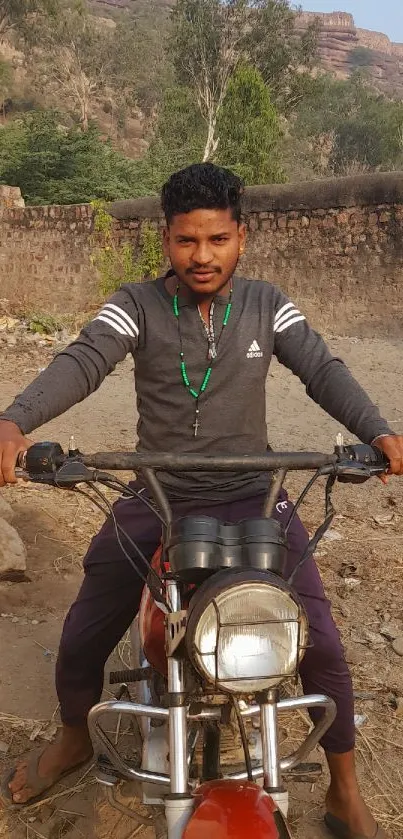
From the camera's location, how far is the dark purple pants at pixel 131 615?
6.23 ft

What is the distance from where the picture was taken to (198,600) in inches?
49.3

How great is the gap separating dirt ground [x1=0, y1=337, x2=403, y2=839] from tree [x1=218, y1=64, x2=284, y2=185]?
15.1 m

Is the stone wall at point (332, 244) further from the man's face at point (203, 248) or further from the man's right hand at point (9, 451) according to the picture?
the man's right hand at point (9, 451)

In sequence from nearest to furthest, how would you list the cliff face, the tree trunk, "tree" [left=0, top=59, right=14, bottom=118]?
the tree trunk
"tree" [left=0, top=59, right=14, bottom=118]
the cliff face

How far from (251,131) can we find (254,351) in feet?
66.0

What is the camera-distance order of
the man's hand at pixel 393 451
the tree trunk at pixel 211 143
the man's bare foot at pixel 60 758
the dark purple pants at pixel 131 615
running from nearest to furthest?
1. the man's hand at pixel 393 451
2. the dark purple pants at pixel 131 615
3. the man's bare foot at pixel 60 758
4. the tree trunk at pixel 211 143

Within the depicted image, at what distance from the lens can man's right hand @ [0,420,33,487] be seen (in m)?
1.58

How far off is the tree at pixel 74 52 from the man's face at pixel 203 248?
34.5 metres

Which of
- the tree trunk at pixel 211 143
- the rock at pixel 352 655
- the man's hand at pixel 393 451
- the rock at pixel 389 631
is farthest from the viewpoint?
the tree trunk at pixel 211 143

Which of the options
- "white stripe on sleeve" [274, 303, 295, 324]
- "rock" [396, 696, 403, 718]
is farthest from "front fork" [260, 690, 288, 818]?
"rock" [396, 696, 403, 718]

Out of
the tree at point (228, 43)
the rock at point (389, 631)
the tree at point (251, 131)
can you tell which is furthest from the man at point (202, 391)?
the tree at point (228, 43)

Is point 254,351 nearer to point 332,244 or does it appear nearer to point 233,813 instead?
point 233,813

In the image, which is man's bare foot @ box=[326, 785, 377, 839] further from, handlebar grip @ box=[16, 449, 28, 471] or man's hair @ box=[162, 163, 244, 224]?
man's hair @ box=[162, 163, 244, 224]

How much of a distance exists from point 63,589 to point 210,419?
6.63 ft
